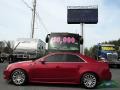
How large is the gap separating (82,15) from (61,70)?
5394 centimetres

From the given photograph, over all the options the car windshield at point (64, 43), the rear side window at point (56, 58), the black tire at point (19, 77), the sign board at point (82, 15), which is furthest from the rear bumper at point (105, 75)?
the sign board at point (82, 15)

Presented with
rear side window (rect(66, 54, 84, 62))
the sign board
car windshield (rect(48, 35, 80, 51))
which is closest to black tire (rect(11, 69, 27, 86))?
rear side window (rect(66, 54, 84, 62))

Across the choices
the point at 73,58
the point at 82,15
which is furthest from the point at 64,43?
the point at 82,15

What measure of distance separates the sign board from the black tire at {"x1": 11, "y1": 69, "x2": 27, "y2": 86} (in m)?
51.8

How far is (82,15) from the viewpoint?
68.9m

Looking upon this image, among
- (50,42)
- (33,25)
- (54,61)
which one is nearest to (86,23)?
(33,25)

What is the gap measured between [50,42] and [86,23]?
147 feet

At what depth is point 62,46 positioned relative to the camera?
23906 millimetres

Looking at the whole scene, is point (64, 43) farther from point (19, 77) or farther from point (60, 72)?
point (19, 77)

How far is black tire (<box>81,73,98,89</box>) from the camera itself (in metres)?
15.4

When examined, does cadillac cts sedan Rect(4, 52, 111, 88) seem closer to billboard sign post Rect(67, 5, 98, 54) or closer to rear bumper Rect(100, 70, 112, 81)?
rear bumper Rect(100, 70, 112, 81)

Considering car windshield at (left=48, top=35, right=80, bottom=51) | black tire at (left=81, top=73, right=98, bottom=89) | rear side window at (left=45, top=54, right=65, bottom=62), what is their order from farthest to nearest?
1. car windshield at (left=48, top=35, right=80, bottom=51)
2. rear side window at (left=45, top=54, right=65, bottom=62)
3. black tire at (left=81, top=73, right=98, bottom=89)

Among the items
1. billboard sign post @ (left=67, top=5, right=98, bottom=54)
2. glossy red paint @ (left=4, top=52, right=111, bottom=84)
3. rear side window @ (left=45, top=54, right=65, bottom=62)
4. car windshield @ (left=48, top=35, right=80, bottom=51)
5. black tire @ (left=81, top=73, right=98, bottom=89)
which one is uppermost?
billboard sign post @ (left=67, top=5, right=98, bottom=54)

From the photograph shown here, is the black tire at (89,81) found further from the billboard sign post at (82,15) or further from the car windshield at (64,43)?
the billboard sign post at (82,15)
